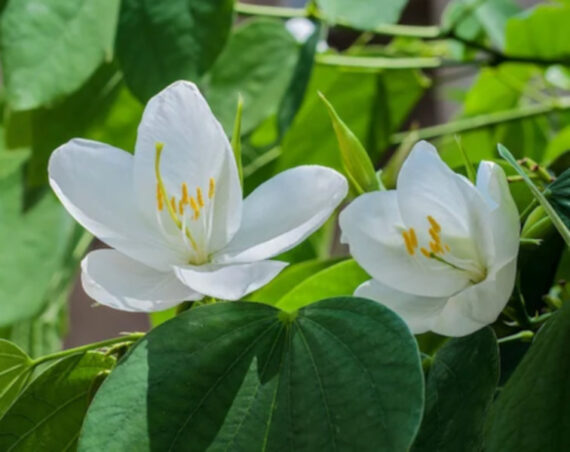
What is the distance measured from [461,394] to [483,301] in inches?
0.9

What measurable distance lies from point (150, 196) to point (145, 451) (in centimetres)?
8

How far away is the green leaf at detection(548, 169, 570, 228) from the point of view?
0.79ft

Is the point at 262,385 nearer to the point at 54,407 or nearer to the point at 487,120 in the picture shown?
the point at 54,407

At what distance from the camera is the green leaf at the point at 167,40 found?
502 mm

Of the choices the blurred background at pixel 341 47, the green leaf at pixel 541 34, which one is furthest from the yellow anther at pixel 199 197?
the blurred background at pixel 341 47

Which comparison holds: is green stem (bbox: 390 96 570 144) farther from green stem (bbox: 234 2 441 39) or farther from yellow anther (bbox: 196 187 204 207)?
yellow anther (bbox: 196 187 204 207)

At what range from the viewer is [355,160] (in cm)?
27

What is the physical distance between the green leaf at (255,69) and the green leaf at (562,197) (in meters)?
0.37

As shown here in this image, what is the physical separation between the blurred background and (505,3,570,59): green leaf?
1.54 ft

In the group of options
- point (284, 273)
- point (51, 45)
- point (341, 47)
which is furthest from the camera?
point (341, 47)

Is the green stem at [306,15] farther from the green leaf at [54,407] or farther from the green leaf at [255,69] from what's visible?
the green leaf at [54,407]

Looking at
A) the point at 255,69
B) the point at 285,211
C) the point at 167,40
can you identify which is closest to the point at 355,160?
the point at 285,211

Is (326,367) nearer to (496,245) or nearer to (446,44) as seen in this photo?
(496,245)

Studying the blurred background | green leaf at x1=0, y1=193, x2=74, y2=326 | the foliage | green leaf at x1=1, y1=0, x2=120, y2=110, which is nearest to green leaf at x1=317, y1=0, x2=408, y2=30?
the foliage
